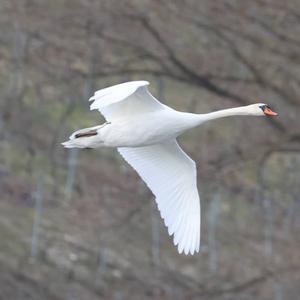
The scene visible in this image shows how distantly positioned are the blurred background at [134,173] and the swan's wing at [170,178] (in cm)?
428

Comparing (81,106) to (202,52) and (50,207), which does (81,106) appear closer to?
(50,207)

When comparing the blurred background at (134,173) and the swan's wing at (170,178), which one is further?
the blurred background at (134,173)

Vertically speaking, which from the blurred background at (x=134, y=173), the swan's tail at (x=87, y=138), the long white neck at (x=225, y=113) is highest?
the long white neck at (x=225, y=113)

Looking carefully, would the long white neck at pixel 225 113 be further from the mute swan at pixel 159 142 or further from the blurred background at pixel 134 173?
the blurred background at pixel 134 173

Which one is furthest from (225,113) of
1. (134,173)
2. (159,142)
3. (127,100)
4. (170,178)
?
(134,173)

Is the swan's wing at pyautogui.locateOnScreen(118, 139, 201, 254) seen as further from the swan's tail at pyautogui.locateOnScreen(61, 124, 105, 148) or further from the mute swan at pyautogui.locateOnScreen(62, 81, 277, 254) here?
the swan's tail at pyautogui.locateOnScreen(61, 124, 105, 148)

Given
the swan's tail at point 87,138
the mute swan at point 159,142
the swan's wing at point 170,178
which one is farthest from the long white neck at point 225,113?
the swan's tail at point 87,138

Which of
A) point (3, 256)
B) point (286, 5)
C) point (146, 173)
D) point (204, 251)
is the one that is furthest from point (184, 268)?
point (146, 173)

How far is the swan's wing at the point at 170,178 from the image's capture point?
17297 millimetres

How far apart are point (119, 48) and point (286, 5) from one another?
2.38m

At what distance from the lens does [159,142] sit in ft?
54.3

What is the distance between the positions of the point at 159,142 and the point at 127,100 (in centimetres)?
50

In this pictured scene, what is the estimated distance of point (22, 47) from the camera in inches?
935

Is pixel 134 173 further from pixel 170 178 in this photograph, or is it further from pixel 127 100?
pixel 127 100
